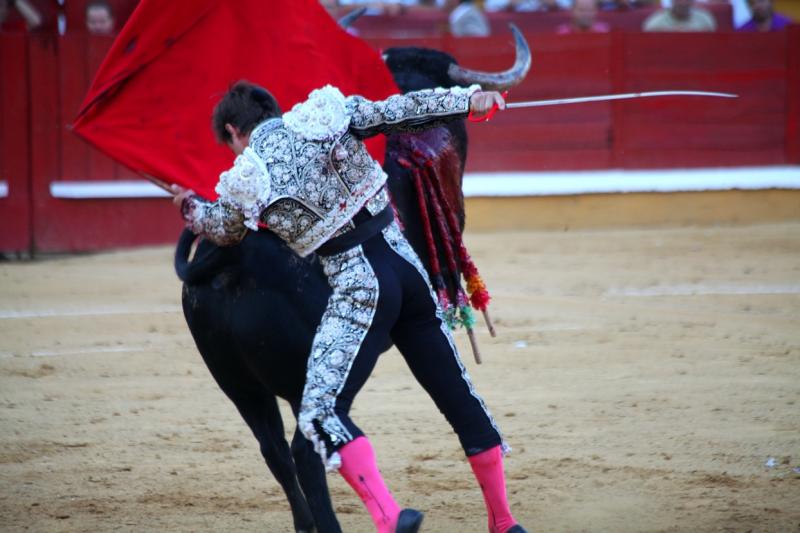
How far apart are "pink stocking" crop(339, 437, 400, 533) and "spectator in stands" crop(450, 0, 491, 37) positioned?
6264 mm

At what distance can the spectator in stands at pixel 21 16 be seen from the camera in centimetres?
810

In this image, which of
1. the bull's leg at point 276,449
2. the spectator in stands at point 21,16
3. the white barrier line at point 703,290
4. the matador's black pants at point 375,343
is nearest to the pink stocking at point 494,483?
A: the matador's black pants at point 375,343

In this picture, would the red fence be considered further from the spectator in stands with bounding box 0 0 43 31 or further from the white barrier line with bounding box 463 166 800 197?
the spectator in stands with bounding box 0 0 43 31

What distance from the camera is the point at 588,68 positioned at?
8.42 m

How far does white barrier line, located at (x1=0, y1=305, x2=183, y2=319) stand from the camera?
6.06 metres

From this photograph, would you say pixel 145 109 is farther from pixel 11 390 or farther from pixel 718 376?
pixel 718 376

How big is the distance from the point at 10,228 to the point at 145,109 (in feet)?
16.1

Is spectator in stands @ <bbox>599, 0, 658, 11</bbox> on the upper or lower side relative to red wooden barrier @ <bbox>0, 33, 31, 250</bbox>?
upper

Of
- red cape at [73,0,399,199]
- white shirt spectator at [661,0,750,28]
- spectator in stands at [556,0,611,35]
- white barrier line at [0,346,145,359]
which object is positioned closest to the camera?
red cape at [73,0,399,199]

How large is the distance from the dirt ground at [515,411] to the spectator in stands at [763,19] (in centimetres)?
232

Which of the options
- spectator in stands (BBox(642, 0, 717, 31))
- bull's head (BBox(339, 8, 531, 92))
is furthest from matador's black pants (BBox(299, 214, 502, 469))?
spectator in stands (BBox(642, 0, 717, 31))

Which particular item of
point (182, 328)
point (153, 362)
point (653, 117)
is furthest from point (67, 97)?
point (653, 117)

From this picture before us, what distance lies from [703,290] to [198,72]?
145 inches

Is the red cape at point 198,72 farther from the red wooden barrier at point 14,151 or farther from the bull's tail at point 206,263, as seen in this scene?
the red wooden barrier at point 14,151
